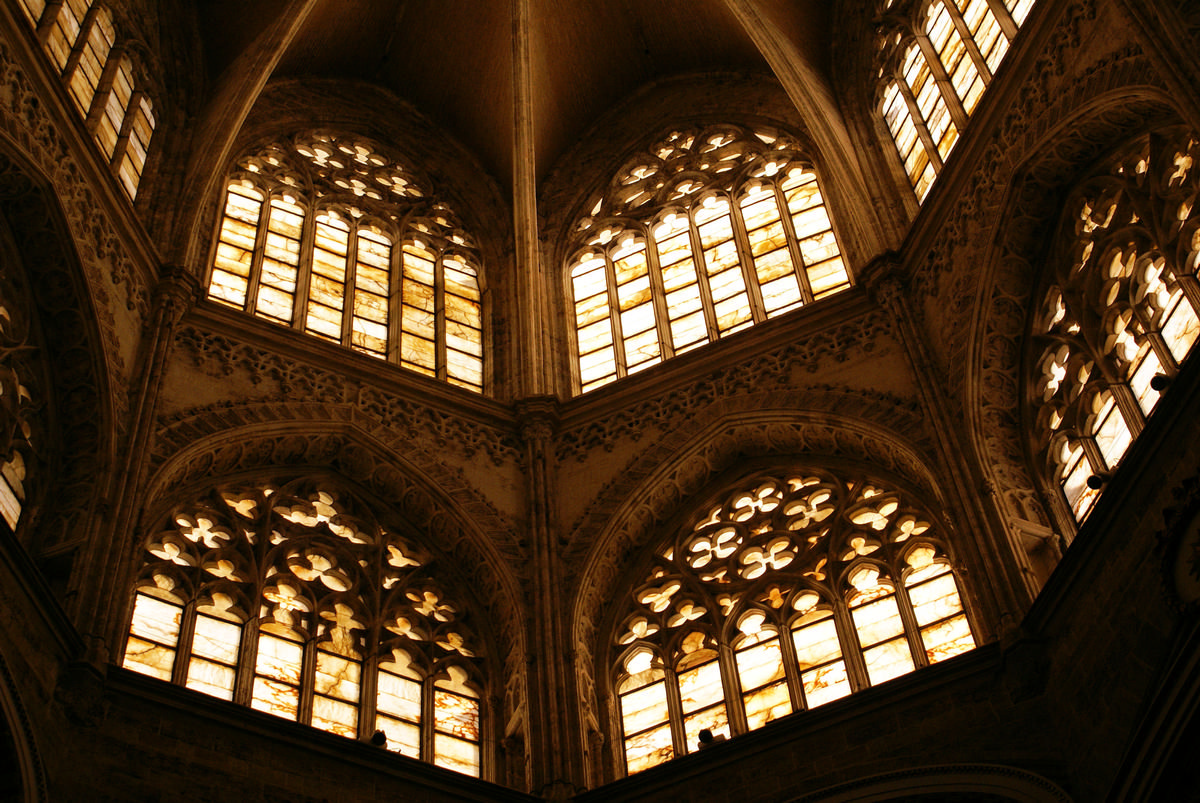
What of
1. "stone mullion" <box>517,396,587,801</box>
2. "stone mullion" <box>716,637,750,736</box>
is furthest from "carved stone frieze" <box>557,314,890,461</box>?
"stone mullion" <box>716,637,750,736</box>

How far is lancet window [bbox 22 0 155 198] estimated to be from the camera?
14.6m

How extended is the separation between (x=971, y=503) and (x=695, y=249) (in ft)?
20.0

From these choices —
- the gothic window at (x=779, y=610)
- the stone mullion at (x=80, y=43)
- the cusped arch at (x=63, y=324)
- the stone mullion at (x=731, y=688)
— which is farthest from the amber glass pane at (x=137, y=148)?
the stone mullion at (x=731, y=688)

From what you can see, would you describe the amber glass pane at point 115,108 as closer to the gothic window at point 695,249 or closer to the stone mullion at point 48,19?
the stone mullion at point 48,19

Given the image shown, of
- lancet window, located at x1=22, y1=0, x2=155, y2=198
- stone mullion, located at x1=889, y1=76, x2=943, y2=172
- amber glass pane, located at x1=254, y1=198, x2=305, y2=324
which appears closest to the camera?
lancet window, located at x1=22, y1=0, x2=155, y2=198

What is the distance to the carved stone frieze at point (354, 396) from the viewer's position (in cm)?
1450

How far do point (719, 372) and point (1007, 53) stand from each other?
400 cm

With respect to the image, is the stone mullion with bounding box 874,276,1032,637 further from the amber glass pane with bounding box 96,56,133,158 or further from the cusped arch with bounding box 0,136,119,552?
the amber glass pane with bounding box 96,56,133,158

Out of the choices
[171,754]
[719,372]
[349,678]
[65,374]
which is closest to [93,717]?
[171,754]

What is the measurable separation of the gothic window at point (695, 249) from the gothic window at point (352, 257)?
1.44 m

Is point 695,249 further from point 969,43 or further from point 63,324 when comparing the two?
point 63,324

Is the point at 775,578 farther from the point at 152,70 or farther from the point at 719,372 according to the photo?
Answer: the point at 152,70

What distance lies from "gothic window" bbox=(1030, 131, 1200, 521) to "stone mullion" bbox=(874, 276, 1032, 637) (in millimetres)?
630

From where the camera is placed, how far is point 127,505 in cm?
1218
